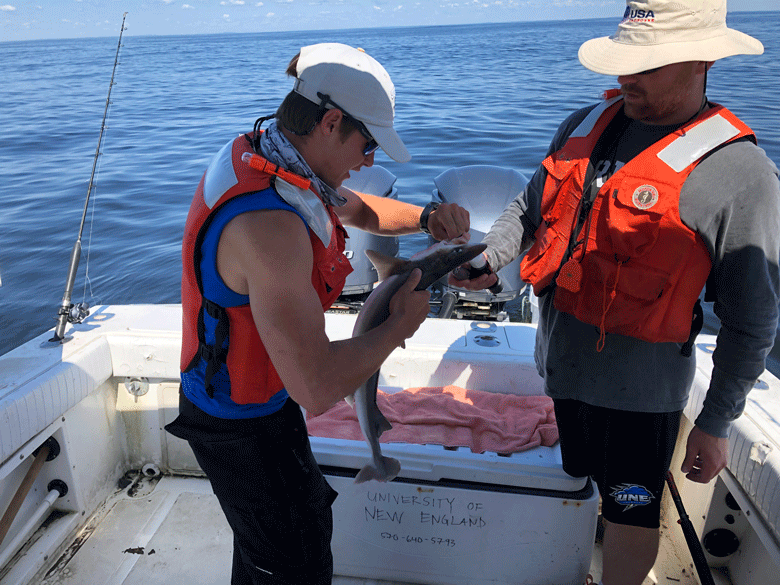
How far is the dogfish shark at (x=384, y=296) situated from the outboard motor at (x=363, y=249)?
2.46 metres

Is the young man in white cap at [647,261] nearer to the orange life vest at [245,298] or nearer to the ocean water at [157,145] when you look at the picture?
the orange life vest at [245,298]

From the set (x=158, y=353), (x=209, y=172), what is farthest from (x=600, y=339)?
(x=158, y=353)

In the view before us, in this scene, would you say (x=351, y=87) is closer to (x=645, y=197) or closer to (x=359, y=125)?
(x=359, y=125)

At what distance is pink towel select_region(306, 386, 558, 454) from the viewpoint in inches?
121

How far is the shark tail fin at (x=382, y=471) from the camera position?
2.62m

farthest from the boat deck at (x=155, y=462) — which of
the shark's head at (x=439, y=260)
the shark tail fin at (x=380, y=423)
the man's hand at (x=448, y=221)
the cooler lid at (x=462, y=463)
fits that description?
the shark's head at (x=439, y=260)

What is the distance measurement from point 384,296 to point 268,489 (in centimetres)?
83

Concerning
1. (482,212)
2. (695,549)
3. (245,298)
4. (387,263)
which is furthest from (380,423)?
(482,212)

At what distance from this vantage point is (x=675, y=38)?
6.84ft

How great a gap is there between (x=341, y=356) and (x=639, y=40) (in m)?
1.57

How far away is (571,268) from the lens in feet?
7.95

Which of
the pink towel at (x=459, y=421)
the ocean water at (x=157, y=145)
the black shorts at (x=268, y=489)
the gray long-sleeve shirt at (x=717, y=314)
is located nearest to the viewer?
the gray long-sleeve shirt at (x=717, y=314)

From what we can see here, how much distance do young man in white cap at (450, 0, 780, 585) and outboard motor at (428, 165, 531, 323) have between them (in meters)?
2.40

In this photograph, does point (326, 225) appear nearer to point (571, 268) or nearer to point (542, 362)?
point (571, 268)
